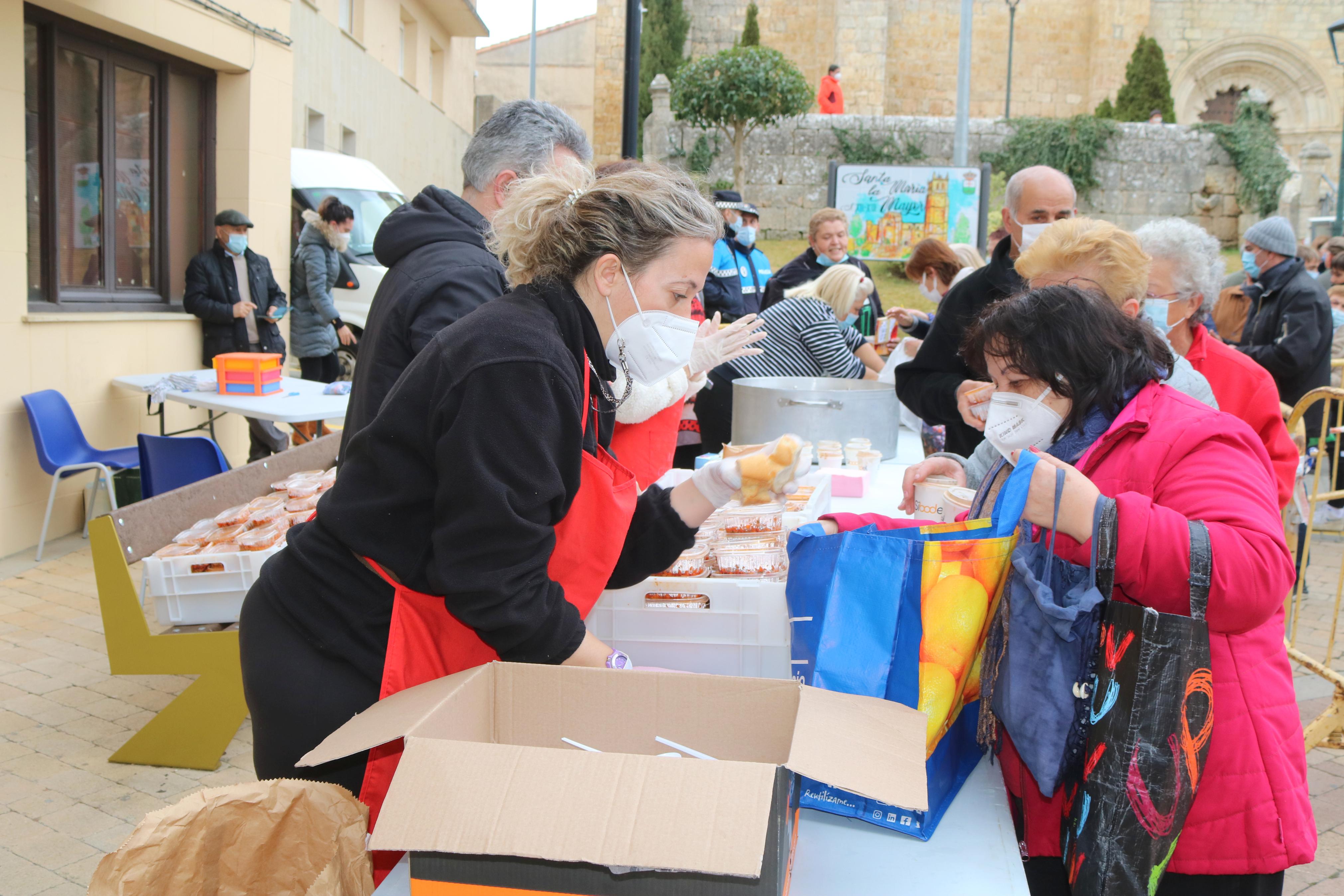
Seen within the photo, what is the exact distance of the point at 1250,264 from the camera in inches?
277

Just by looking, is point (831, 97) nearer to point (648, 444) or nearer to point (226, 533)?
point (226, 533)

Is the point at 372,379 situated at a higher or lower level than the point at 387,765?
higher

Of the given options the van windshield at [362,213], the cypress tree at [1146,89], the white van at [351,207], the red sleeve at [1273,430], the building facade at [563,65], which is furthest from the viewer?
the building facade at [563,65]

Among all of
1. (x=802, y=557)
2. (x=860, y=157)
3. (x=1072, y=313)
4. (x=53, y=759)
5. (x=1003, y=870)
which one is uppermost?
(x=860, y=157)

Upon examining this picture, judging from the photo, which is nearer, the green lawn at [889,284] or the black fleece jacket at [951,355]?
the black fleece jacket at [951,355]

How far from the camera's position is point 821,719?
4.17 ft

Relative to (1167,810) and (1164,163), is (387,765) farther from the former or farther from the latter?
(1164,163)

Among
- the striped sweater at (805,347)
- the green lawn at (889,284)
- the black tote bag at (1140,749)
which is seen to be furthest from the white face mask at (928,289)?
the green lawn at (889,284)

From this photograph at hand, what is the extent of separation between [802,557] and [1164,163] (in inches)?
943

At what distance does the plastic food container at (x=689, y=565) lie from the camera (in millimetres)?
2090

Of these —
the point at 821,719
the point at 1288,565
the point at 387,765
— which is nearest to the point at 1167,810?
the point at 1288,565

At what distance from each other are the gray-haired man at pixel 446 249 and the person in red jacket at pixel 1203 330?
1.65 m

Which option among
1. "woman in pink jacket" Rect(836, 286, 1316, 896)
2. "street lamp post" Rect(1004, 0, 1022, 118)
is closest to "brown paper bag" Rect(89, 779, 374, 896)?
"woman in pink jacket" Rect(836, 286, 1316, 896)

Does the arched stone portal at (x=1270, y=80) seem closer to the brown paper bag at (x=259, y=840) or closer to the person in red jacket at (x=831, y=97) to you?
the person in red jacket at (x=831, y=97)
